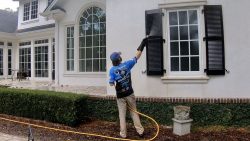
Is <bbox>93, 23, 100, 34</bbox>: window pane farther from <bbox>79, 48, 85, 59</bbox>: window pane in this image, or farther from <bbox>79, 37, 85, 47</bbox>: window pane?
<bbox>79, 48, 85, 59</bbox>: window pane

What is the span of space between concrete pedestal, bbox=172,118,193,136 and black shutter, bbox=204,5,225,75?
2017 millimetres

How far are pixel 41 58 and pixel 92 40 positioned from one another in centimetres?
741

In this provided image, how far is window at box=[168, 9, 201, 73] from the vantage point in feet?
26.9

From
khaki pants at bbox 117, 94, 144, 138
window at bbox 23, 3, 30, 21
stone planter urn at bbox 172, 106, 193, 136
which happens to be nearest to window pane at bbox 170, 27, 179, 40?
stone planter urn at bbox 172, 106, 193, 136

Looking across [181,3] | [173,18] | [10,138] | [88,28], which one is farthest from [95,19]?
[10,138]

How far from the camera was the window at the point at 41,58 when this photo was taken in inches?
719

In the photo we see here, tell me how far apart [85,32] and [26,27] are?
932 cm

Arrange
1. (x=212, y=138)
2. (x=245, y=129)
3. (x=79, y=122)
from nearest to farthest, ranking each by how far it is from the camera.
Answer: (x=212, y=138)
(x=245, y=129)
(x=79, y=122)

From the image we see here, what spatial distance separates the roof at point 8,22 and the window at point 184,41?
56.5ft

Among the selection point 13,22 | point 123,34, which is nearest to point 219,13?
point 123,34

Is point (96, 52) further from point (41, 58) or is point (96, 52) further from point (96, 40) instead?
point (41, 58)

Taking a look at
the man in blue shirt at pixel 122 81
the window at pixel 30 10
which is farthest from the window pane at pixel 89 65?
the window at pixel 30 10

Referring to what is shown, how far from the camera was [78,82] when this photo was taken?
1274 centimetres

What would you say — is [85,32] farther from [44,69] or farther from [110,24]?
[44,69]
